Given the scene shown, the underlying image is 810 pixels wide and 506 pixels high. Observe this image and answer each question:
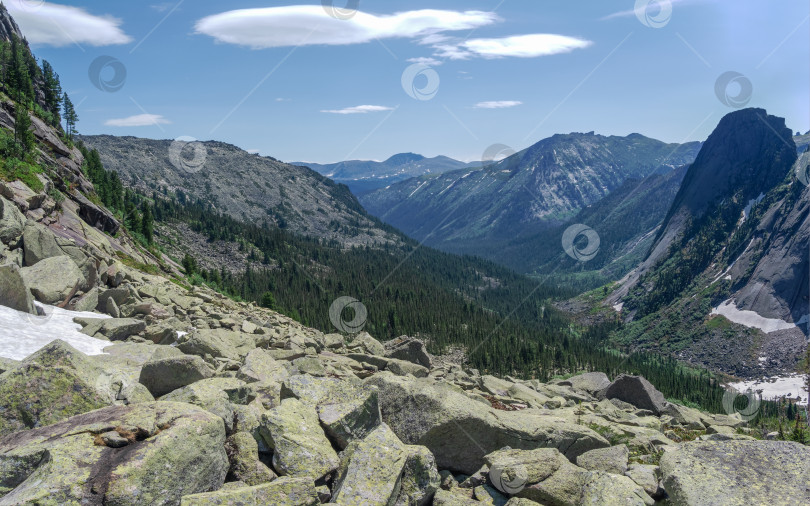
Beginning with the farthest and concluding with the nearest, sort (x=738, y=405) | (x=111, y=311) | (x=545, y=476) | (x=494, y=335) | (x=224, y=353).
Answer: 1. (x=494, y=335)
2. (x=738, y=405)
3. (x=111, y=311)
4. (x=224, y=353)
5. (x=545, y=476)

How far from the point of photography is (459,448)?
12.9 metres

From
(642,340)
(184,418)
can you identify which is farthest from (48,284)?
(642,340)

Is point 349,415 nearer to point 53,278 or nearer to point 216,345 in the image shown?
point 216,345

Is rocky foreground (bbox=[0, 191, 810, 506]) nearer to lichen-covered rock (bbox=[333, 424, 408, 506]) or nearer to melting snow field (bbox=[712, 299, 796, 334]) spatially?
lichen-covered rock (bbox=[333, 424, 408, 506])

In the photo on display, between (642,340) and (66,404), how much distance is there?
198 metres

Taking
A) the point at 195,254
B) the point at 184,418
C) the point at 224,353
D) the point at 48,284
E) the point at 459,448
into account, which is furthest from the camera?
the point at 195,254

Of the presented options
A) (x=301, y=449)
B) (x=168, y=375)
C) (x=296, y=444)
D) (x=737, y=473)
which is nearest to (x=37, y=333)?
(x=168, y=375)

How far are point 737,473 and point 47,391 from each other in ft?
50.8

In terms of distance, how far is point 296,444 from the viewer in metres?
10.3

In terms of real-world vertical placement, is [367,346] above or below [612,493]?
below

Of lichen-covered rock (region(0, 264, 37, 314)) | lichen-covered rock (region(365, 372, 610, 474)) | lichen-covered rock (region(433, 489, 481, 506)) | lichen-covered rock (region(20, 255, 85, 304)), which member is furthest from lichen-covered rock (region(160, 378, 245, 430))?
lichen-covered rock (region(20, 255, 85, 304))

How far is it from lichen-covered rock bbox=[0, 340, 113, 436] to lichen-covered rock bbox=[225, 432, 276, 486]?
3531 millimetres

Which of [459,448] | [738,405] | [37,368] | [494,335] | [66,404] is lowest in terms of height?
[738,405]

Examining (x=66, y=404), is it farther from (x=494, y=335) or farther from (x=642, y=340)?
(x=642, y=340)
